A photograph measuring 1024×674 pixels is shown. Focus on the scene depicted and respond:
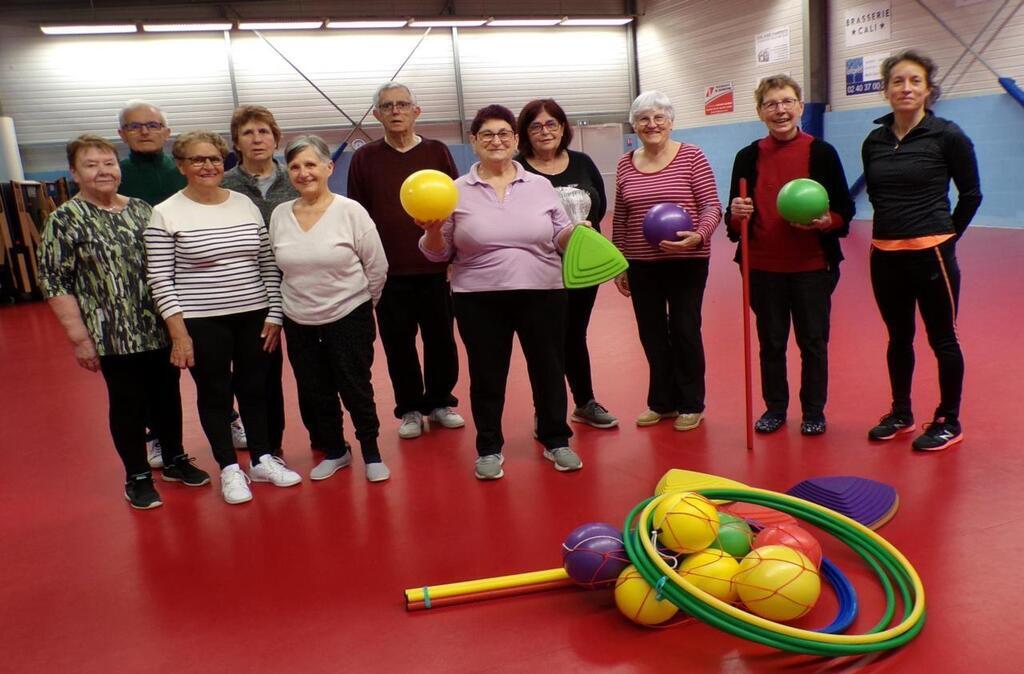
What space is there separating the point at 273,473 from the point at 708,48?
1224 cm

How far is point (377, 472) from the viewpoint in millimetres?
3211

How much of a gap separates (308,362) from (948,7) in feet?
31.0

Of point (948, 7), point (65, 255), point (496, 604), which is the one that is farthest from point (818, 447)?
point (948, 7)

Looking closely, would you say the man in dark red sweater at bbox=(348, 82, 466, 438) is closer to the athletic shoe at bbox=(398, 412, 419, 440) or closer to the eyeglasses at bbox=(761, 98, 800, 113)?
the athletic shoe at bbox=(398, 412, 419, 440)

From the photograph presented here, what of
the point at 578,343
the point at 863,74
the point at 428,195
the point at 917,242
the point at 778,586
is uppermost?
the point at 863,74

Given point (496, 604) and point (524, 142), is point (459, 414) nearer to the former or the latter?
point (524, 142)

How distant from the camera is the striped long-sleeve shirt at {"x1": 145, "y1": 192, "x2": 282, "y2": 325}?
2879 mm

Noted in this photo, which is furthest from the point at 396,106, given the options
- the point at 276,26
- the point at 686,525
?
the point at 276,26

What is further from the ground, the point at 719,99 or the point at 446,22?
the point at 446,22

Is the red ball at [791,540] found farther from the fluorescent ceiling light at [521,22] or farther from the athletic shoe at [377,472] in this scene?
the fluorescent ceiling light at [521,22]

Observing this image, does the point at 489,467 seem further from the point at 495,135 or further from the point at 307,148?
the point at 307,148

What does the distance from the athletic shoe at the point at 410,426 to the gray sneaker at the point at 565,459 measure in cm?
76

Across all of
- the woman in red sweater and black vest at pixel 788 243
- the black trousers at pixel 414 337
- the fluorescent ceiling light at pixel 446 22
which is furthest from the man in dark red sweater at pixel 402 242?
the fluorescent ceiling light at pixel 446 22

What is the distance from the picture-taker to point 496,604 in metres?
2.21
